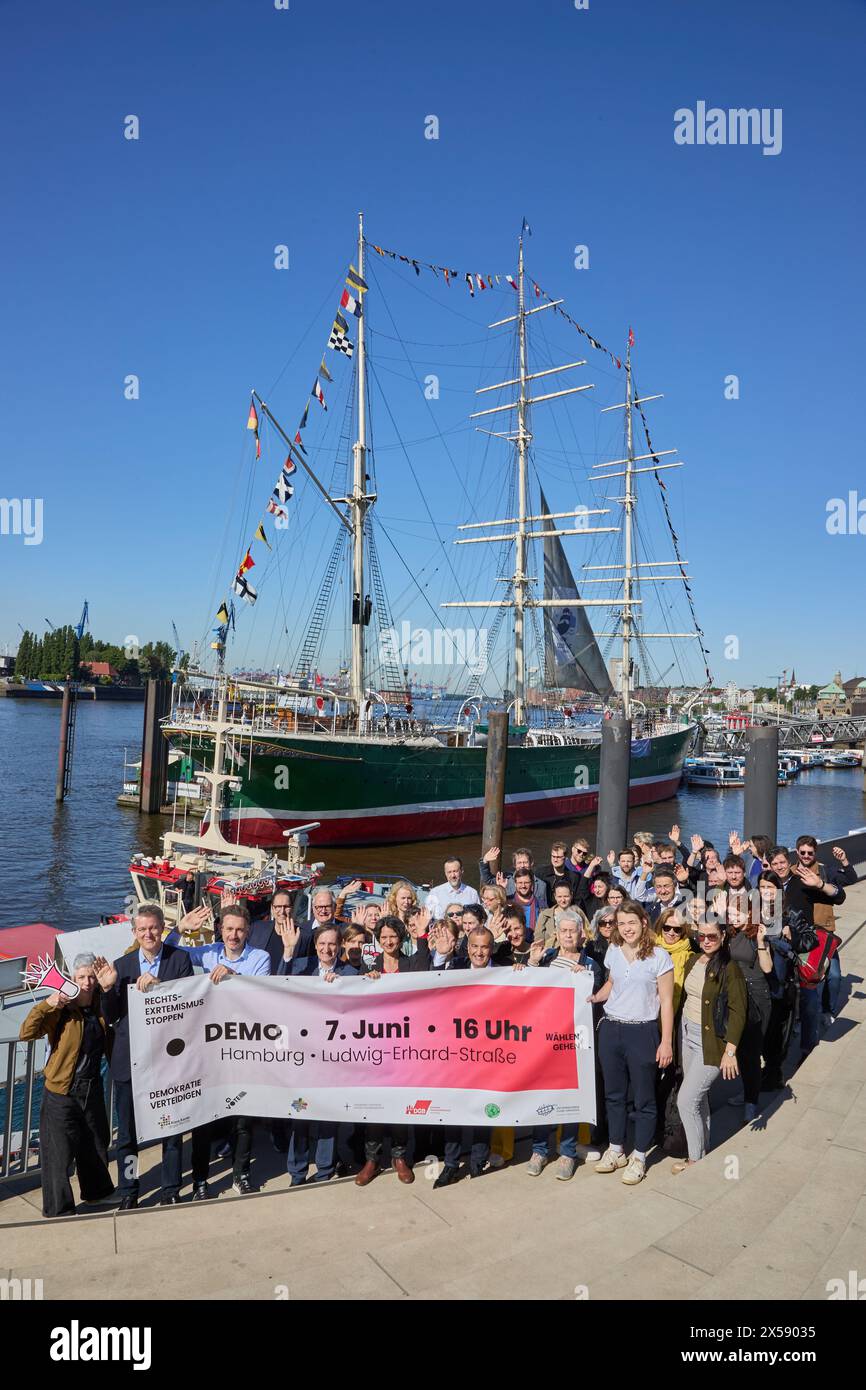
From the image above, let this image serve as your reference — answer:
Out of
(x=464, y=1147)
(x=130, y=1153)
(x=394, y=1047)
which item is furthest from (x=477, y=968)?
(x=130, y=1153)

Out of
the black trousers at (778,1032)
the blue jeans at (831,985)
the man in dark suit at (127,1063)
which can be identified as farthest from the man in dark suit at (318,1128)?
the blue jeans at (831,985)

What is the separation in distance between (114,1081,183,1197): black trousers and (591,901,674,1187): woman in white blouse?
2.76 metres

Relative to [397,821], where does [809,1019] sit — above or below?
above

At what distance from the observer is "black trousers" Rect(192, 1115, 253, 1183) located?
17.6 ft

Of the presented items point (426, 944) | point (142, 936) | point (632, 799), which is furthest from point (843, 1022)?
point (632, 799)

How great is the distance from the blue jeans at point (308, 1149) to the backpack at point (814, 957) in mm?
3877

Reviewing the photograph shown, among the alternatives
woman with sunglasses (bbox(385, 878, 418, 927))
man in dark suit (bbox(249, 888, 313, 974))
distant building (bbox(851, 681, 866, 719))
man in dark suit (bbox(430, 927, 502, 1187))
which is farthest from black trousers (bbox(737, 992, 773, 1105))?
distant building (bbox(851, 681, 866, 719))

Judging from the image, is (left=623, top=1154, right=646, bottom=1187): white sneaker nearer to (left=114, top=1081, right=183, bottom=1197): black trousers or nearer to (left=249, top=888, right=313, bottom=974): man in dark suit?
(left=249, top=888, right=313, bottom=974): man in dark suit

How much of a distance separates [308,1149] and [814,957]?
14.4 feet

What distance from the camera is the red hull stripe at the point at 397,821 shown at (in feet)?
102

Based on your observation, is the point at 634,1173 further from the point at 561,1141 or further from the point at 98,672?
the point at 98,672

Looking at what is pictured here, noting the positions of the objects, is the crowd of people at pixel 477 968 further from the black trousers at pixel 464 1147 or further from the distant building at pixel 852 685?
the distant building at pixel 852 685

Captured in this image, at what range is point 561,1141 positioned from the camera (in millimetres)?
5785
